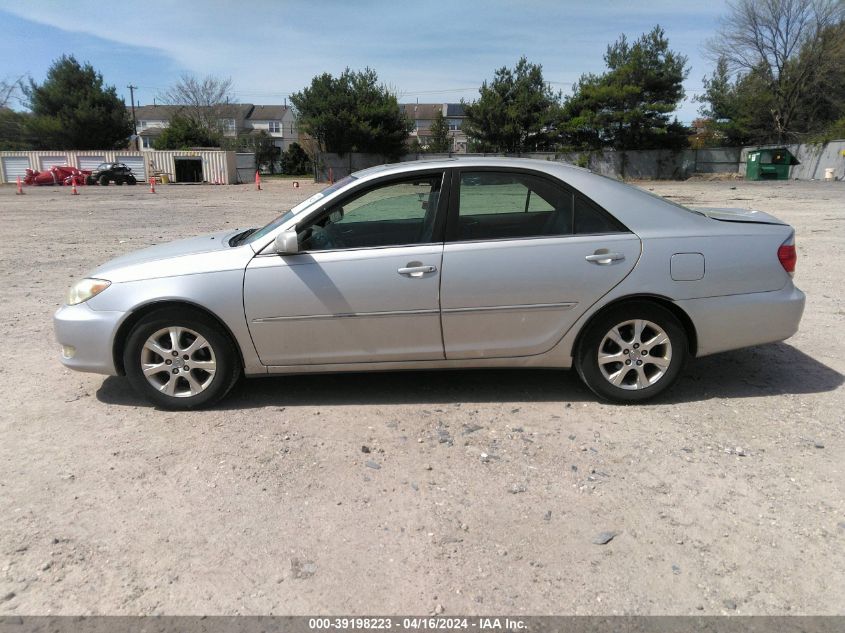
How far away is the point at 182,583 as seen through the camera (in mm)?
2604

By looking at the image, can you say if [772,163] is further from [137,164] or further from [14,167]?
[14,167]

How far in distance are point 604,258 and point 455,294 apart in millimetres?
1001

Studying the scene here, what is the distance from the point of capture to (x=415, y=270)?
403 cm

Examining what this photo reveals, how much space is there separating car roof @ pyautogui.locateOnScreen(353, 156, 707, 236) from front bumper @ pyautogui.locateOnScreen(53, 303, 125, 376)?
196cm

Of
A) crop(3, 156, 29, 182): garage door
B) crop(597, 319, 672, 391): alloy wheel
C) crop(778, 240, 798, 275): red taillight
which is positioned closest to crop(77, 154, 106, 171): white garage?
A: crop(3, 156, 29, 182): garage door

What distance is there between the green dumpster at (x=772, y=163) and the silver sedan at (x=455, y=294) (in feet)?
132

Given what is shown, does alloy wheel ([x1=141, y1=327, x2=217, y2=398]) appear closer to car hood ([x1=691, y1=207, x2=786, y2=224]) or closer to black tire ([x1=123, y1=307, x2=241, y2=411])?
black tire ([x1=123, y1=307, x2=241, y2=411])

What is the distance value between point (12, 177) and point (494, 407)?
2207 inches

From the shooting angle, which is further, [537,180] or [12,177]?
[12,177]

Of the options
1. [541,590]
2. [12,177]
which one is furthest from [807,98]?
[12,177]

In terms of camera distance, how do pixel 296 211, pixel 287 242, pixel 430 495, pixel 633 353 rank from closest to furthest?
pixel 430 495
pixel 287 242
pixel 633 353
pixel 296 211

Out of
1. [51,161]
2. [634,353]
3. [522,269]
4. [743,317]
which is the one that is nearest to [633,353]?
[634,353]

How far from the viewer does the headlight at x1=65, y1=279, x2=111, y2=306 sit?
13.8ft

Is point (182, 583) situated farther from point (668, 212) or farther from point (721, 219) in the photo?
point (721, 219)
